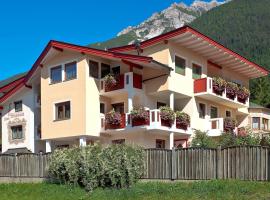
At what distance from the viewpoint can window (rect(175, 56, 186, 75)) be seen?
35.2 meters

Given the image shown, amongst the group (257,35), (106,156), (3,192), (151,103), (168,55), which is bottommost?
(3,192)

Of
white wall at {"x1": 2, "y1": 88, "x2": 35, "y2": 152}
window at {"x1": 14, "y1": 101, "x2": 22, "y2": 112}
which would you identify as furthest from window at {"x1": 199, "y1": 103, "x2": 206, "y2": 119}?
window at {"x1": 14, "y1": 101, "x2": 22, "y2": 112}

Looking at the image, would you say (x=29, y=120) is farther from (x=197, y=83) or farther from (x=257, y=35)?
(x=257, y=35)

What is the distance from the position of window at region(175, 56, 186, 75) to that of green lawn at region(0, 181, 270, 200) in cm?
1309

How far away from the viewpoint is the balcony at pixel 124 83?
34.0m

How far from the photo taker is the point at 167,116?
109 feet

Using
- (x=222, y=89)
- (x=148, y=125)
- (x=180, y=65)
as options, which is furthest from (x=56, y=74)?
(x=222, y=89)

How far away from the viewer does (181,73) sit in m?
35.6

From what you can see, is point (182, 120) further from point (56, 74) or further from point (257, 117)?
point (257, 117)

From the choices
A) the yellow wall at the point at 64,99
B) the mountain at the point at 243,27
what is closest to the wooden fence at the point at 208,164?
the yellow wall at the point at 64,99

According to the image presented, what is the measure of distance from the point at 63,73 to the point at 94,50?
3634 mm

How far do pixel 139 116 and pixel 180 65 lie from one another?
17.4 feet

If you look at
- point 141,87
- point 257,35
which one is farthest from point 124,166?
point 257,35

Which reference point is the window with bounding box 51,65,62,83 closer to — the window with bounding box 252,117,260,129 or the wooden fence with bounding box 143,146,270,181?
the wooden fence with bounding box 143,146,270,181
